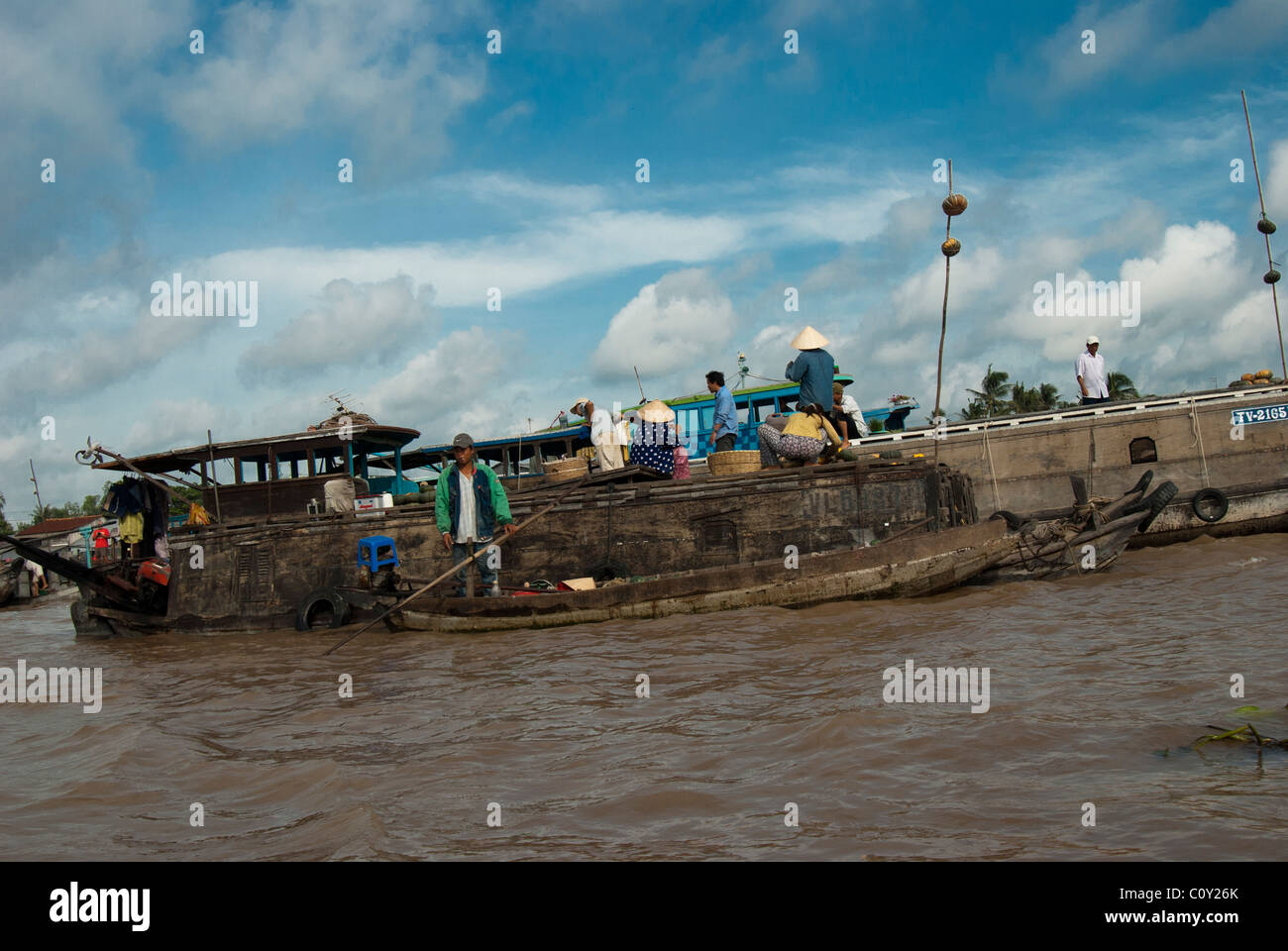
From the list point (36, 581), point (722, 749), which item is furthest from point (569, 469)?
point (36, 581)

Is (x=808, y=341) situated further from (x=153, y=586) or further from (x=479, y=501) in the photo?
(x=153, y=586)

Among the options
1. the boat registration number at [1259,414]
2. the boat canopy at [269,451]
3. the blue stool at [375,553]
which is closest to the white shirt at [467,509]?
the blue stool at [375,553]

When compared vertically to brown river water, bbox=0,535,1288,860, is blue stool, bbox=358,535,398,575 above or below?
above

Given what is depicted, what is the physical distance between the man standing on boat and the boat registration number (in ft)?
37.4

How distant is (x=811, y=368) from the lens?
10680 millimetres

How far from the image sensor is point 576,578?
1122 centimetres

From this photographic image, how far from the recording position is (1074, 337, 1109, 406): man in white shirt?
14.4 metres

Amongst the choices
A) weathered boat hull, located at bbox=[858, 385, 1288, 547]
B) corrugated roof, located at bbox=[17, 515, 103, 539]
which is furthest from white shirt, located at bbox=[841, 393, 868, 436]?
corrugated roof, located at bbox=[17, 515, 103, 539]

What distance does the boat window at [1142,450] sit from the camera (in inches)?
562

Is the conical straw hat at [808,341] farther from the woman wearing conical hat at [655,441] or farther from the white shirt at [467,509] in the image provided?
the white shirt at [467,509]

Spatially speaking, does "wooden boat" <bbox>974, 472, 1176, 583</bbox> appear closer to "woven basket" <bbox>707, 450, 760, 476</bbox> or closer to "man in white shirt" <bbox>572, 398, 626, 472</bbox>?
"woven basket" <bbox>707, 450, 760, 476</bbox>

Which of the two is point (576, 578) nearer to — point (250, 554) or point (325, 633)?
point (325, 633)

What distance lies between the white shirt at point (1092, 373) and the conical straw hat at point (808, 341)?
6108 mm
